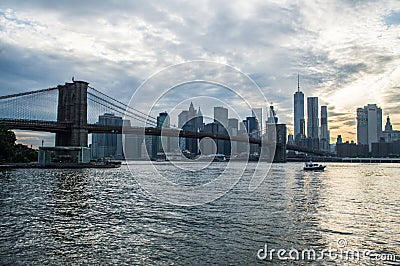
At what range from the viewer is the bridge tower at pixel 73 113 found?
219 feet

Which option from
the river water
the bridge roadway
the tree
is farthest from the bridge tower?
the river water

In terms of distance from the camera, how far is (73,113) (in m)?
68.6

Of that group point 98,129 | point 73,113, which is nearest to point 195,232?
point 98,129

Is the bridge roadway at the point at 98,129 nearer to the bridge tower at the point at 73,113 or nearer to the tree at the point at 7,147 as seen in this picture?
the bridge tower at the point at 73,113

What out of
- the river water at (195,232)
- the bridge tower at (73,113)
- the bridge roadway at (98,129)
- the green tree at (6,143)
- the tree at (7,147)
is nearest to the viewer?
the river water at (195,232)

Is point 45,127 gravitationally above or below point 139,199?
above

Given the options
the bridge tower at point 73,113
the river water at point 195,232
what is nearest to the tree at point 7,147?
the bridge tower at point 73,113

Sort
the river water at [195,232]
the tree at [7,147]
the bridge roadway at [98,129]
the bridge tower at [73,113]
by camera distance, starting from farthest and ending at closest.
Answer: the bridge tower at [73,113] < the bridge roadway at [98,129] < the tree at [7,147] < the river water at [195,232]

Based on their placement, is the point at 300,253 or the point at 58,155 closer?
the point at 300,253

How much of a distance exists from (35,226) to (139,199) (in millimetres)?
9586

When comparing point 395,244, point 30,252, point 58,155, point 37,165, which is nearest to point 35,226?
point 30,252

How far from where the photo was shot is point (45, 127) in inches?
2456

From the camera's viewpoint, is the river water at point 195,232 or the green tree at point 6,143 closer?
the river water at point 195,232

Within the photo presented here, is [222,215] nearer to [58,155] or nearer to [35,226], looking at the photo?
[35,226]
